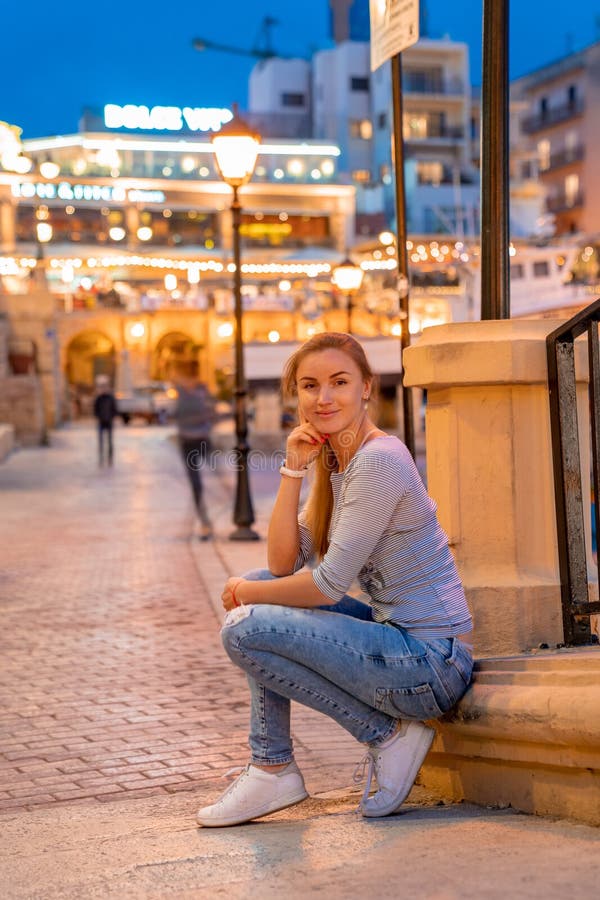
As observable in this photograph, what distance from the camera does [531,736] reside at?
379cm

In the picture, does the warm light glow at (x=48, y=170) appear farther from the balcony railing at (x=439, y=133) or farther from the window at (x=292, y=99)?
the window at (x=292, y=99)

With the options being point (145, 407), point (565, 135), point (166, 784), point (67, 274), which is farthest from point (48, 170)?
point (166, 784)

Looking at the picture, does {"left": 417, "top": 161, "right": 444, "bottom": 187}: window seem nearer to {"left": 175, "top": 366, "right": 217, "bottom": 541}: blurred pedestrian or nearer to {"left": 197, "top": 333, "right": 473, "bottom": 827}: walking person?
{"left": 175, "top": 366, "right": 217, "bottom": 541}: blurred pedestrian

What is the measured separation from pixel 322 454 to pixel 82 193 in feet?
225

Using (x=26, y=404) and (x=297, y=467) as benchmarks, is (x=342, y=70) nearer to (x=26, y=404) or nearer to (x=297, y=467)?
(x=26, y=404)

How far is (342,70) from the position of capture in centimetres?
8194

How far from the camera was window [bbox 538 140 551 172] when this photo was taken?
7625 cm

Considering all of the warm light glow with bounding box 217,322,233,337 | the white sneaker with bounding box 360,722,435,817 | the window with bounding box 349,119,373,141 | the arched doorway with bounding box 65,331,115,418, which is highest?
the window with bounding box 349,119,373,141

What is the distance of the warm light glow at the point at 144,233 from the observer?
71.6 m

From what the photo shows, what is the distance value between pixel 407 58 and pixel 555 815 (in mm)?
78584

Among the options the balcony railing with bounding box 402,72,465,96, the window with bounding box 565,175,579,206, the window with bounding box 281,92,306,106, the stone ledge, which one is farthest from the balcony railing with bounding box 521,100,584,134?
the stone ledge

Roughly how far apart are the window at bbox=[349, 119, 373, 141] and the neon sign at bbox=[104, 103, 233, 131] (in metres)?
8.18

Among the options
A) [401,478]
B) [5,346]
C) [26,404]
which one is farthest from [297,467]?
[5,346]

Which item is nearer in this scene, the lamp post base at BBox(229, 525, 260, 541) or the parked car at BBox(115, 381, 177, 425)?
the lamp post base at BBox(229, 525, 260, 541)
